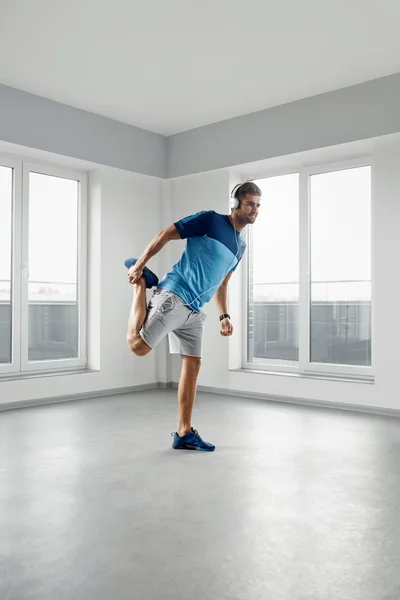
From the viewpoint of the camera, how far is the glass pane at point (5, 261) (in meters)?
5.24

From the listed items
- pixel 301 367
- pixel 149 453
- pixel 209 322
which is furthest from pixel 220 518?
pixel 209 322

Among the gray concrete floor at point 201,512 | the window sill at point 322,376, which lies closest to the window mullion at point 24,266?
the gray concrete floor at point 201,512

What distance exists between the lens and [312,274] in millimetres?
5539

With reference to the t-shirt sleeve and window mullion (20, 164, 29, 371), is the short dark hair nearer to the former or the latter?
the t-shirt sleeve

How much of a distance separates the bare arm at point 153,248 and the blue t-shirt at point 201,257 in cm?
5

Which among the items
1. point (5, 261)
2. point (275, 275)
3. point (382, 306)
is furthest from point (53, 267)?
point (382, 306)

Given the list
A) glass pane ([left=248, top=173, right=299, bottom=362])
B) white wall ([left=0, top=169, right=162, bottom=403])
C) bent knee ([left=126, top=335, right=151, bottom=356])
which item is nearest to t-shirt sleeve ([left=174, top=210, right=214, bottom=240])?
bent knee ([left=126, top=335, right=151, bottom=356])

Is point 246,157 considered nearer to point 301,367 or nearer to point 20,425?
point 301,367

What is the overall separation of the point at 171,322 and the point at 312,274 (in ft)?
8.31

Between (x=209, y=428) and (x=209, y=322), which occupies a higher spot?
(x=209, y=322)

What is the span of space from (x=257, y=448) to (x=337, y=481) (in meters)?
0.75

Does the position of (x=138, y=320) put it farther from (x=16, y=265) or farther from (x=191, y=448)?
(x=16, y=265)

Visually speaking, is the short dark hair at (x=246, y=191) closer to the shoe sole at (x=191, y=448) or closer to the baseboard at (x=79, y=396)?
the shoe sole at (x=191, y=448)

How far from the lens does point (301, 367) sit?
18.1 feet
